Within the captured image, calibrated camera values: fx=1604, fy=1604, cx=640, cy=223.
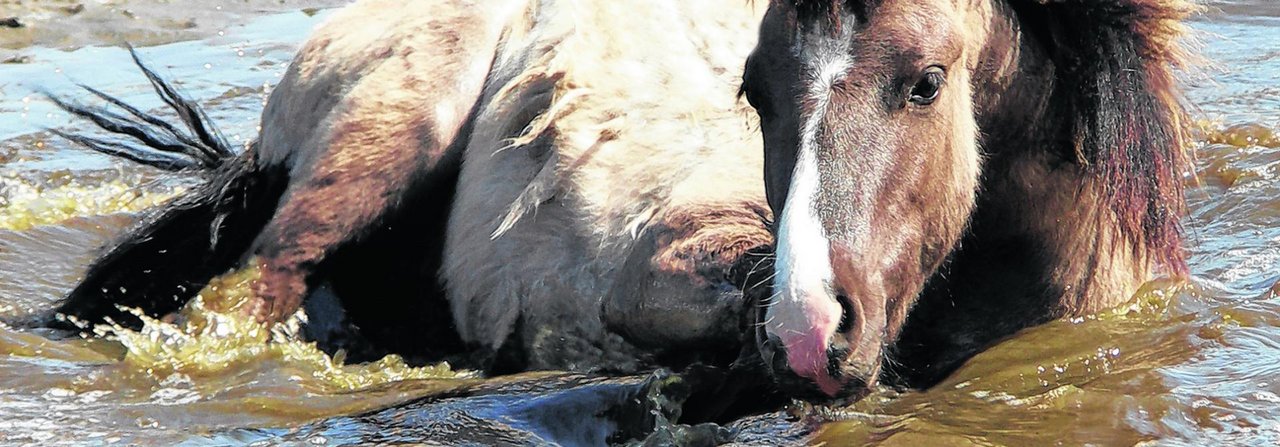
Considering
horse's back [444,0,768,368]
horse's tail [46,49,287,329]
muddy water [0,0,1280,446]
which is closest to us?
muddy water [0,0,1280,446]

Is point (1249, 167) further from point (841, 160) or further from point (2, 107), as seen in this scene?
point (2, 107)

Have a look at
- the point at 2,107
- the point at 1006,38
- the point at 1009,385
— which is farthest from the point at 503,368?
the point at 2,107

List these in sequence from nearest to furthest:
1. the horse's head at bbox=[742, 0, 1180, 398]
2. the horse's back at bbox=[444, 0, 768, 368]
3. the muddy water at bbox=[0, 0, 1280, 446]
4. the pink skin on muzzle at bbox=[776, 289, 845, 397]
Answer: the pink skin on muzzle at bbox=[776, 289, 845, 397]
the horse's head at bbox=[742, 0, 1180, 398]
the muddy water at bbox=[0, 0, 1280, 446]
the horse's back at bbox=[444, 0, 768, 368]

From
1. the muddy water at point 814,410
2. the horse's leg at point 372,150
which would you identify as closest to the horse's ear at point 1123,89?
the muddy water at point 814,410

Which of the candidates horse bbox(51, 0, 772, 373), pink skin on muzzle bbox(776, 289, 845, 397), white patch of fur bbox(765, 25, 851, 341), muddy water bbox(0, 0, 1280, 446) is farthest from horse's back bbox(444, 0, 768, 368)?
pink skin on muzzle bbox(776, 289, 845, 397)

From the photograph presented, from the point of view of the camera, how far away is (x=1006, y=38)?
3.51 m

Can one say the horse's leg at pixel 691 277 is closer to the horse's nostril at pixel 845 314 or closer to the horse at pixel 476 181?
the horse at pixel 476 181

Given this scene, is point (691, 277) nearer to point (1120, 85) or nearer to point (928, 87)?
point (928, 87)

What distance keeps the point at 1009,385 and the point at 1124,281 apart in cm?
47

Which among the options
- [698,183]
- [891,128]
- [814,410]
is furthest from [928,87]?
[698,183]

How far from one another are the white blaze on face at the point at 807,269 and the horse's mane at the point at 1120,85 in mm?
687

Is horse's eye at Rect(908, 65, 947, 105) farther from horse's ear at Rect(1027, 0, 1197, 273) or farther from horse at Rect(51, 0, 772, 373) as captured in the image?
horse at Rect(51, 0, 772, 373)

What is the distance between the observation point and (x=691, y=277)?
3686mm

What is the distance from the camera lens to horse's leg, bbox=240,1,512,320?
4.79 m
